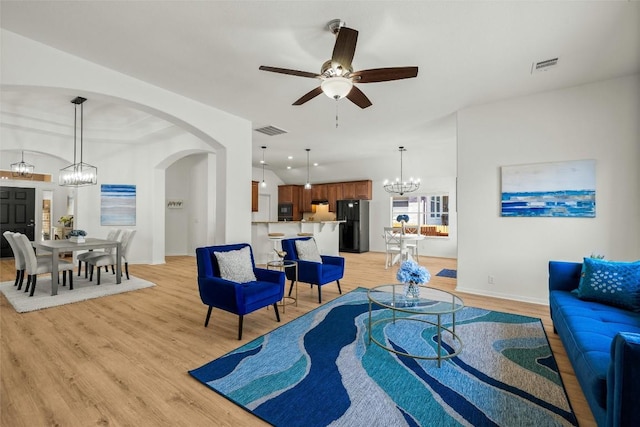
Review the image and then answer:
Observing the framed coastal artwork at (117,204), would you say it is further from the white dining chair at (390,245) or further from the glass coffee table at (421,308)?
the glass coffee table at (421,308)

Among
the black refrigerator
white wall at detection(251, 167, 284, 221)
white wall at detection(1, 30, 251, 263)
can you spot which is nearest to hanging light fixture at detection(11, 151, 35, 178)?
white wall at detection(1, 30, 251, 263)

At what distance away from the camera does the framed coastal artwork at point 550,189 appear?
12.2ft

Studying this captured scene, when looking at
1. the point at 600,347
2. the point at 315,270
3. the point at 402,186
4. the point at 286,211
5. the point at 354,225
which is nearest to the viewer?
the point at 600,347

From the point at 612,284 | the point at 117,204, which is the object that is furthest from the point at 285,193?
the point at 612,284

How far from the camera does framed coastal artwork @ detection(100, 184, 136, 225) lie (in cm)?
674

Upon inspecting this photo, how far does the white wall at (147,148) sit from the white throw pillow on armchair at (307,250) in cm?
101

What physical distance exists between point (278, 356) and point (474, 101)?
4.25m

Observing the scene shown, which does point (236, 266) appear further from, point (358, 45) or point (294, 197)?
point (294, 197)

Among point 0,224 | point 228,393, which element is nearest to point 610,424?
point 228,393

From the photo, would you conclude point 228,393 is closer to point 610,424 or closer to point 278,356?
point 278,356

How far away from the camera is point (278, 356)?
8.34ft

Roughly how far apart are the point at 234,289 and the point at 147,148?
5.86 m

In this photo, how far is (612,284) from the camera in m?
2.49

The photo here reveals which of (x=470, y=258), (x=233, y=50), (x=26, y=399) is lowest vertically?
(x=26, y=399)
